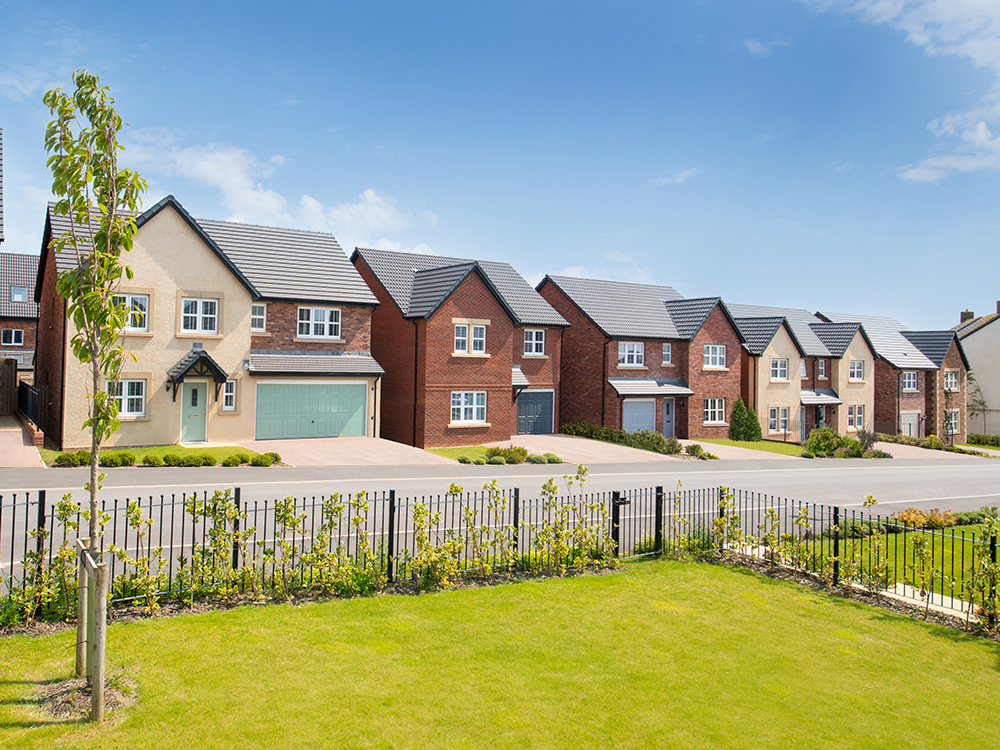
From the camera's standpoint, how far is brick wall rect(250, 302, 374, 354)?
1238 inches

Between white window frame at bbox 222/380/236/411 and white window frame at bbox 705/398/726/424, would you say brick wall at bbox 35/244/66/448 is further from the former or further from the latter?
white window frame at bbox 705/398/726/424

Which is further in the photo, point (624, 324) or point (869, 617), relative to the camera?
point (624, 324)

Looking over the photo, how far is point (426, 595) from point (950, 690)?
6.66 meters

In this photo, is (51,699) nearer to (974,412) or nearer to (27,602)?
(27,602)

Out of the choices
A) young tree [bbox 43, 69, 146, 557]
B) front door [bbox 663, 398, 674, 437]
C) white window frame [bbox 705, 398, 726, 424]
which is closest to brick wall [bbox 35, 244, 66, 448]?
young tree [bbox 43, 69, 146, 557]

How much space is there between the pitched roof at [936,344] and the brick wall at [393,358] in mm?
44811

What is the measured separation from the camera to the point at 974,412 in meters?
63.3

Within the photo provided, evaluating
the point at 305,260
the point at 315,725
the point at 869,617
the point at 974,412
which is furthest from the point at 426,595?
the point at 974,412

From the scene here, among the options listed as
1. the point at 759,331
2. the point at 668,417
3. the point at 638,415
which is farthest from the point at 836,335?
the point at 638,415

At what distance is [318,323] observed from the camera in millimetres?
32531

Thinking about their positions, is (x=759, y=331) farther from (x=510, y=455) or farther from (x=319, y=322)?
(x=319, y=322)

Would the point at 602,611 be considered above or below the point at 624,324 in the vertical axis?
below

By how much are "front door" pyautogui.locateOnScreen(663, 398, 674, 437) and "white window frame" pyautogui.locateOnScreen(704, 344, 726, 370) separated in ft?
11.2

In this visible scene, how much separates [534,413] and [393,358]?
8716 mm
